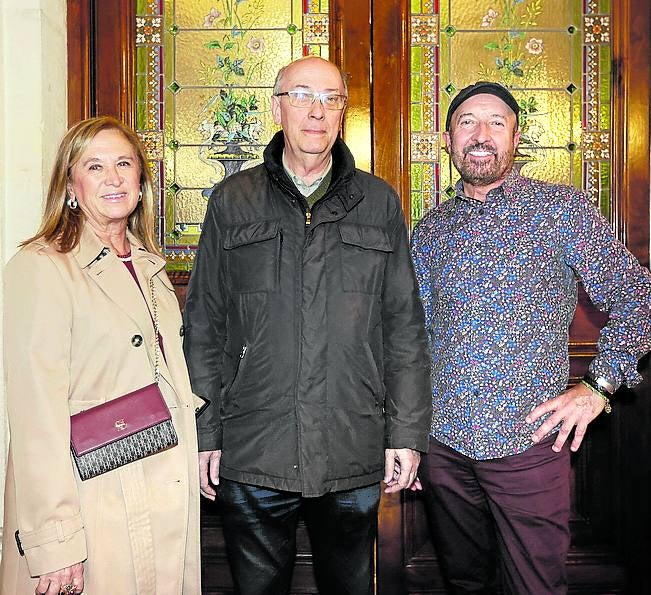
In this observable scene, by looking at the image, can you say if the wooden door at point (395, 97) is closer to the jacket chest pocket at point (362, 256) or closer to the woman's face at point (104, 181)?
the jacket chest pocket at point (362, 256)

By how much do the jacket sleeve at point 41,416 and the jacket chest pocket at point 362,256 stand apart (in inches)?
27.3

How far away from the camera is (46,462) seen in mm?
1706

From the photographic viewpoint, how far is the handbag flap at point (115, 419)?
1770mm

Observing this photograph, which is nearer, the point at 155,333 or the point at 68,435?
the point at 68,435

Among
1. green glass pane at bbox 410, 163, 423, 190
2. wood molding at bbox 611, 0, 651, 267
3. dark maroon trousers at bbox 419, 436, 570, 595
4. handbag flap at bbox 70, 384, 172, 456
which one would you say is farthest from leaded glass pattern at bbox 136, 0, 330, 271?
dark maroon trousers at bbox 419, 436, 570, 595

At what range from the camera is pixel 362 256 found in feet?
6.73

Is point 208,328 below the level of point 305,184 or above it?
below

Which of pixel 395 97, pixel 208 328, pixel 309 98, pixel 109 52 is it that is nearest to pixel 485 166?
pixel 309 98

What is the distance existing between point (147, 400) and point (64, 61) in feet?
4.75

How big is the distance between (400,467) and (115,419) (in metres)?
0.75

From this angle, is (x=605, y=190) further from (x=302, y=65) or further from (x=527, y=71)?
(x=302, y=65)

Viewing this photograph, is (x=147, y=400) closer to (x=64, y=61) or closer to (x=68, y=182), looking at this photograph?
(x=68, y=182)

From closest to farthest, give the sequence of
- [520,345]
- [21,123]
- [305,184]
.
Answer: [520,345] → [305,184] → [21,123]

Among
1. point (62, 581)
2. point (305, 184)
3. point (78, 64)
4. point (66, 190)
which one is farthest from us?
point (78, 64)
